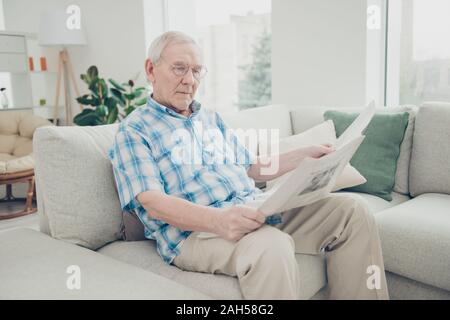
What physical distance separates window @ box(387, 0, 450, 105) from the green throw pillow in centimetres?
74

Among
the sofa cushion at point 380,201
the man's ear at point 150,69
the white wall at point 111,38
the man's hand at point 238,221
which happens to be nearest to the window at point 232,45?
the white wall at point 111,38

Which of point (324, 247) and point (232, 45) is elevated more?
point (232, 45)

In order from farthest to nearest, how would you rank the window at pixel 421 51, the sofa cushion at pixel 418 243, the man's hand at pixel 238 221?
the window at pixel 421 51, the sofa cushion at pixel 418 243, the man's hand at pixel 238 221

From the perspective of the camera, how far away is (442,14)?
2514mm

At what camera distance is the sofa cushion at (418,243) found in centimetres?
143

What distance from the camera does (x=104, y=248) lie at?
1400mm

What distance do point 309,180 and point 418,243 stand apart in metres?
0.68

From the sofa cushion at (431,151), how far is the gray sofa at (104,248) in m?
0.14

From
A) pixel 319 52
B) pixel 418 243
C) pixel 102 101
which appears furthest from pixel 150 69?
pixel 102 101

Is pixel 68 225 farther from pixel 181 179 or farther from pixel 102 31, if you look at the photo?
pixel 102 31

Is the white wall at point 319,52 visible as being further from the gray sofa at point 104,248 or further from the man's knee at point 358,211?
the man's knee at point 358,211

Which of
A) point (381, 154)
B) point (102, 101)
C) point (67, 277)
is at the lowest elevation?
point (67, 277)

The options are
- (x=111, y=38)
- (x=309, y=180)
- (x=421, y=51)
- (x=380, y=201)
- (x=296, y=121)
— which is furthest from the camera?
(x=111, y=38)

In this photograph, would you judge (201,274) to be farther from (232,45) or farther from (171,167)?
(232,45)
